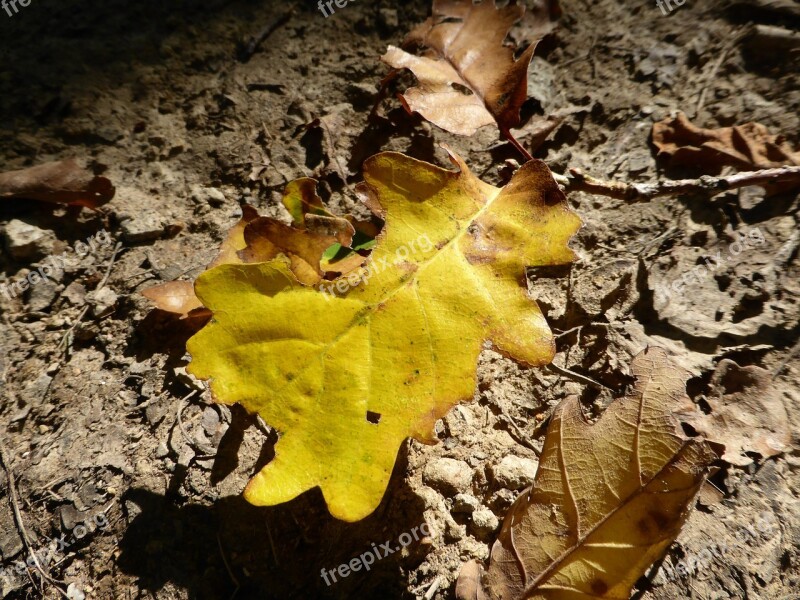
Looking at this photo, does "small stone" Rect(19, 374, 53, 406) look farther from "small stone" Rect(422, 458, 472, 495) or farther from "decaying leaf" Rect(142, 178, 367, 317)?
"small stone" Rect(422, 458, 472, 495)

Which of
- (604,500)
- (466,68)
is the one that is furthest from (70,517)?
(466,68)

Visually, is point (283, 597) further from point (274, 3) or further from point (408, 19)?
point (274, 3)

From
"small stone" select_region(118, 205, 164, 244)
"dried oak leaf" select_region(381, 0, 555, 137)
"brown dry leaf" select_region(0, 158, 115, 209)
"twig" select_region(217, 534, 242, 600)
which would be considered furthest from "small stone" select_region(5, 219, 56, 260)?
"dried oak leaf" select_region(381, 0, 555, 137)

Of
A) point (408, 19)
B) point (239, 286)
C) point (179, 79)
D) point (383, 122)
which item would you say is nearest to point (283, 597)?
point (239, 286)

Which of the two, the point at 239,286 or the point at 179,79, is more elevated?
the point at 179,79

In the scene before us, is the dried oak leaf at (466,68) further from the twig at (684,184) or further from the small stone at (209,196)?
the small stone at (209,196)

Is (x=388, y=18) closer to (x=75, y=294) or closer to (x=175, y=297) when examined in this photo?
(x=175, y=297)
